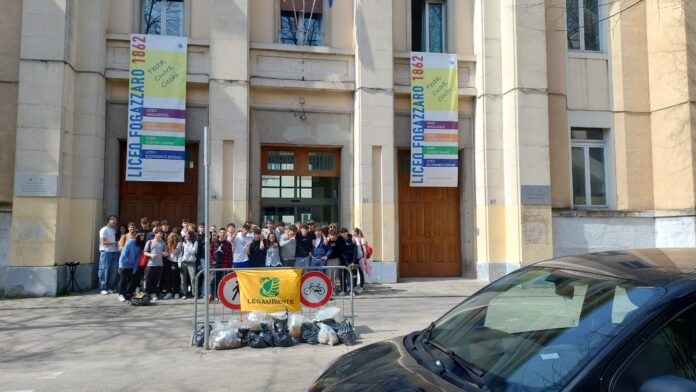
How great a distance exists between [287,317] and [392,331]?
1848 mm

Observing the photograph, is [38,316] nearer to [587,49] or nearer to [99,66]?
[99,66]

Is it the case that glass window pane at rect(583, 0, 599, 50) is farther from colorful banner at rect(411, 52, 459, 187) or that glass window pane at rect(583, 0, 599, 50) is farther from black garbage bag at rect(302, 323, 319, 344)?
black garbage bag at rect(302, 323, 319, 344)

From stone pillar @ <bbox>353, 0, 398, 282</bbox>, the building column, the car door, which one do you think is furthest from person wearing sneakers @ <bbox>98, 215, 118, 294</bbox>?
the car door

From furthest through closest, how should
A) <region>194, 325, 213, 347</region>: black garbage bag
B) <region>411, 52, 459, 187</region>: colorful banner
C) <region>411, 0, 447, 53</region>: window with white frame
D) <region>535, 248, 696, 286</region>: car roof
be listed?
<region>411, 0, 447, 53</region>: window with white frame → <region>411, 52, 459, 187</region>: colorful banner → <region>194, 325, 213, 347</region>: black garbage bag → <region>535, 248, 696, 286</region>: car roof

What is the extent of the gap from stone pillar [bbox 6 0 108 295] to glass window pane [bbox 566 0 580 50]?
46.7ft

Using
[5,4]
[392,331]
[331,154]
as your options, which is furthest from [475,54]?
[5,4]

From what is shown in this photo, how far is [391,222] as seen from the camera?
13914 millimetres

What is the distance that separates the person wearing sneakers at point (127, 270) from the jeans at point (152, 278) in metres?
0.35

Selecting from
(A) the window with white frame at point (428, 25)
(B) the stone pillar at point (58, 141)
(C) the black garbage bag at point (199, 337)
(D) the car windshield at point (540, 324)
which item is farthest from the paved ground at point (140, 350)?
(A) the window with white frame at point (428, 25)

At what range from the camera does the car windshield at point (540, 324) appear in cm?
228

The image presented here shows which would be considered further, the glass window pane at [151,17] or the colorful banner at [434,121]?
the colorful banner at [434,121]

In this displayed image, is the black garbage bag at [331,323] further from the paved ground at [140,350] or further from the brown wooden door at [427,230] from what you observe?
the brown wooden door at [427,230]

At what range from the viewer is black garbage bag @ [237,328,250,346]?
7164 mm

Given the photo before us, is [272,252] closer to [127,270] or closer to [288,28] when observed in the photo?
[127,270]
